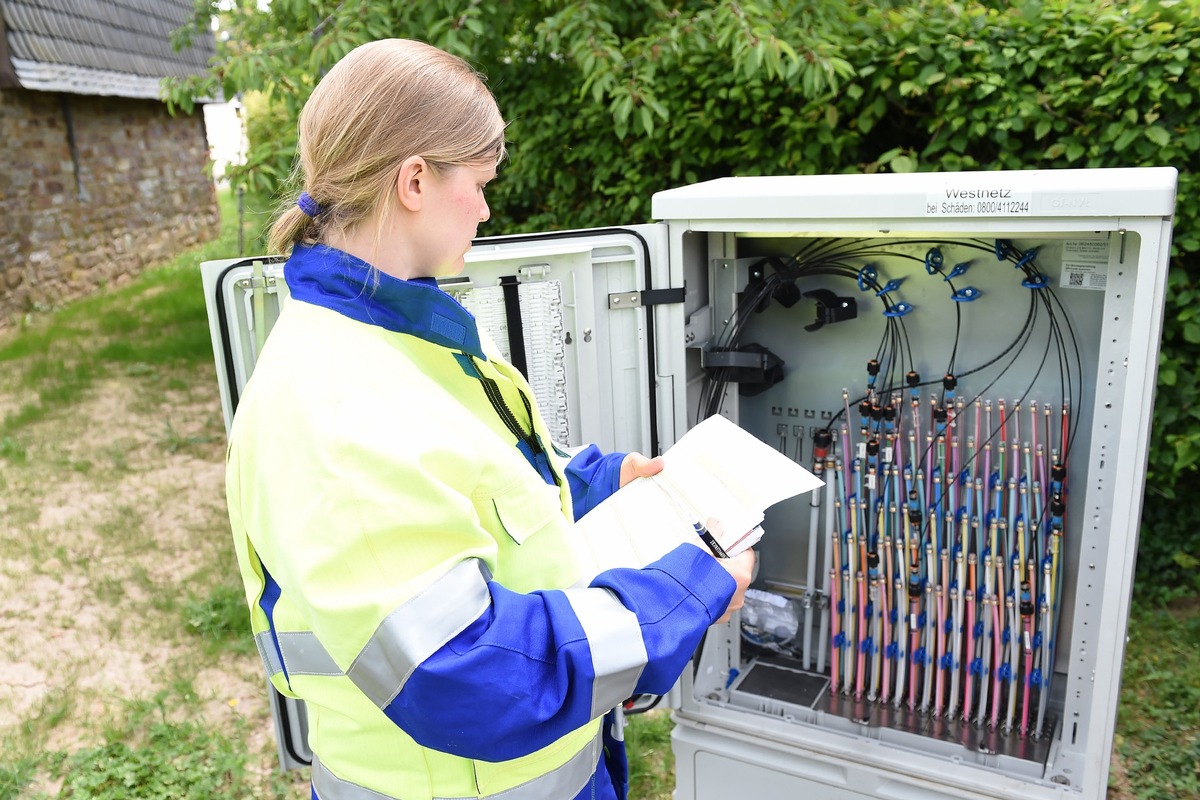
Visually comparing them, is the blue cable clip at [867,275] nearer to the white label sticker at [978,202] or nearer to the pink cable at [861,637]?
the white label sticker at [978,202]

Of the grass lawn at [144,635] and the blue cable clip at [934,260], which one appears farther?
the grass lawn at [144,635]

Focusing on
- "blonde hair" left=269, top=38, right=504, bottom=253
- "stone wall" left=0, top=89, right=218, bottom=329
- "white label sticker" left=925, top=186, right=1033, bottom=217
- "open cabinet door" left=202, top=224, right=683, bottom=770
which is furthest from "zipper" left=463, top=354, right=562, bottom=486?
"stone wall" left=0, top=89, right=218, bottom=329

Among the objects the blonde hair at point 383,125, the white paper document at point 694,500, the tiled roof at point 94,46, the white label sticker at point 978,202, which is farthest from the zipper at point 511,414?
the tiled roof at point 94,46

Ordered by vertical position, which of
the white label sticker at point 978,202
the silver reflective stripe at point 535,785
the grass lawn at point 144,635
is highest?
the white label sticker at point 978,202

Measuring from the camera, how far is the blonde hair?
1088 mm

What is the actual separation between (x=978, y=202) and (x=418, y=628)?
1.32 meters

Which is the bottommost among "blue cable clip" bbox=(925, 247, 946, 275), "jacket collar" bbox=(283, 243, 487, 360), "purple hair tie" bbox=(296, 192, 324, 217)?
"blue cable clip" bbox=(925, 247, 946, 275)

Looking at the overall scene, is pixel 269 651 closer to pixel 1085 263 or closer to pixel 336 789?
pixel 336 789

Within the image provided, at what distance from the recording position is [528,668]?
41.3 inches

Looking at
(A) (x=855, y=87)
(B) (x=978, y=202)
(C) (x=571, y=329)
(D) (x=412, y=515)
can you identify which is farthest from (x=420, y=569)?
(A) (x=855, y=87)

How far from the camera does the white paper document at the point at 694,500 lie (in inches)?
55.3

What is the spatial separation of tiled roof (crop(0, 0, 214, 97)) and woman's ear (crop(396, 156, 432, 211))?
20.8 ft

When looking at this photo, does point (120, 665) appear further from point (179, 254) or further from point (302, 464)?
point (179, 254)

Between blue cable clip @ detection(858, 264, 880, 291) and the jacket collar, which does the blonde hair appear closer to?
the jacket collar
